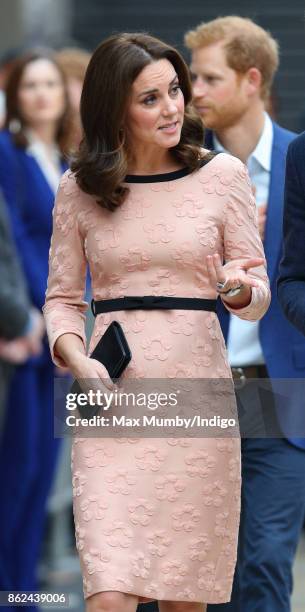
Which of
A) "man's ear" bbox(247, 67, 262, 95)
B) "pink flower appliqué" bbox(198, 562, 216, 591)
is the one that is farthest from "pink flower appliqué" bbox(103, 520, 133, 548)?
"man's ear" bbox(247, 67, 262, 95)

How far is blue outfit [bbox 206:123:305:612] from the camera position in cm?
542

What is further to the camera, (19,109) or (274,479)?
(19,109)

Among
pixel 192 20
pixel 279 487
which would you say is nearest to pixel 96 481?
pixel 279 487

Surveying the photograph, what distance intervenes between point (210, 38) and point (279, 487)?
160 centimetres

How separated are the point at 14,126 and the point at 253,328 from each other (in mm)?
2573

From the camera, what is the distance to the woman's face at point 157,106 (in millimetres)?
4828

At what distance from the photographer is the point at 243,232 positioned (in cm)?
480

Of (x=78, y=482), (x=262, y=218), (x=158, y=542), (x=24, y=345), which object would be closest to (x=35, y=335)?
(x=24, y=345)

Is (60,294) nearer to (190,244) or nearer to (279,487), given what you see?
(190,244)

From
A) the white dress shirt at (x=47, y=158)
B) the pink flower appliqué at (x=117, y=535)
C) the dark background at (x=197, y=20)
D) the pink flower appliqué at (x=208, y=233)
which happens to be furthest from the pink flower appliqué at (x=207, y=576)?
the dark background at (x=197, y=20)

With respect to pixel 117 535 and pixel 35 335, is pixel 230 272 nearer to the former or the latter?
pixel 117 535

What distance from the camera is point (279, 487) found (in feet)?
18.0

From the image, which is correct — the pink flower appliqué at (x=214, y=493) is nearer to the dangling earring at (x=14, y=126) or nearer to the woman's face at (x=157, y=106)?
the woman's face at (x=157, y=106)

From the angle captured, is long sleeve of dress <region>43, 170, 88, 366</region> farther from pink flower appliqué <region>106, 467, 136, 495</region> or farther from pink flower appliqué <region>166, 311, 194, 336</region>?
pink flower appliqué <region>106, 467, 136, 495</region>
